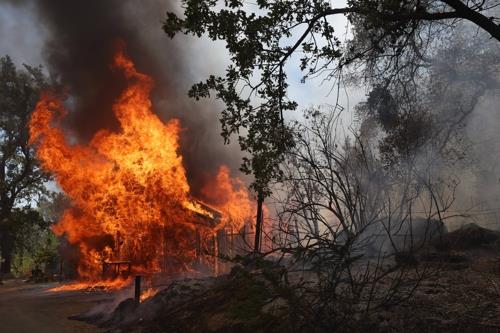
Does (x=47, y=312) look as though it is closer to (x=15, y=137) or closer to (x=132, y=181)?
(x=132, y=181)

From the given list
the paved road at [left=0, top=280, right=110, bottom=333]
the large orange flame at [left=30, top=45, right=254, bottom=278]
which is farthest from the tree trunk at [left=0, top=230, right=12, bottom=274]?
the paved road at [left=0, top=280, right=110, bottom=333]

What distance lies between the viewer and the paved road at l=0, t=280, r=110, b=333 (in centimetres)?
987

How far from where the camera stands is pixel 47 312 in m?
12.2

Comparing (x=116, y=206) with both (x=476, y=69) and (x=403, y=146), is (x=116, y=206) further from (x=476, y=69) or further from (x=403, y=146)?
(x=476, y=69)

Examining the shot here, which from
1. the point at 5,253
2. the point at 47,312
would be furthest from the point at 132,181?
the point at 5,253

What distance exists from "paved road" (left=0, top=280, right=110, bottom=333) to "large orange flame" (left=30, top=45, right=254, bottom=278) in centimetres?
322

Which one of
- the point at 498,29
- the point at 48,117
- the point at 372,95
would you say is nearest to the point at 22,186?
the point at 48,117

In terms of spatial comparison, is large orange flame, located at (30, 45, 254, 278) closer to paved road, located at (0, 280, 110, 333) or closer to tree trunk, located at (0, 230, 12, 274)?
paved road, located at (0, 280, 110, 333)

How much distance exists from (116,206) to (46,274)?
11.4 meters

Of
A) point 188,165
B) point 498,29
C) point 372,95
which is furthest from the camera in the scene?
point 188,165

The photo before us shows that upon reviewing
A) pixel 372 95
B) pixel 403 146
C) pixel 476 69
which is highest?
pixel 476 69

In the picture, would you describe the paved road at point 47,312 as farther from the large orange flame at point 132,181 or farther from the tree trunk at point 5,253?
the tree trunk at point 5,253

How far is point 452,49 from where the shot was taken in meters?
18.0

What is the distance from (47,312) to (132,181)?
6.93m
